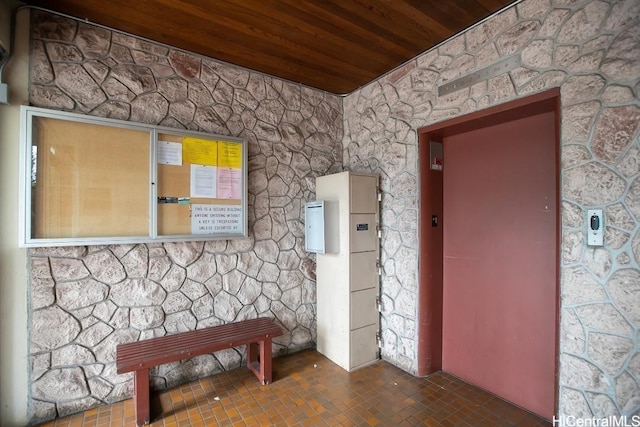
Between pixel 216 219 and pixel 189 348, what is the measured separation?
44.1 inches

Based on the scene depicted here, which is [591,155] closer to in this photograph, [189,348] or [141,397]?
[189,348]

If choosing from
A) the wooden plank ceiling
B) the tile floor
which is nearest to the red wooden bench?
the tile floor

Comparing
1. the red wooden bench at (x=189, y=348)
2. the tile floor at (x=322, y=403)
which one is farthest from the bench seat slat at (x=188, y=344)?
the tile floor at (x=322, y=403)

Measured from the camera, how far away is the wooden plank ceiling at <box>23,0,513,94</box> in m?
2.19

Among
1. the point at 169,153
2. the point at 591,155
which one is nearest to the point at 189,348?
the point at 169,153

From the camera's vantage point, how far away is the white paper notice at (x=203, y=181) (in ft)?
9.00

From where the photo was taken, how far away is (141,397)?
2.15m

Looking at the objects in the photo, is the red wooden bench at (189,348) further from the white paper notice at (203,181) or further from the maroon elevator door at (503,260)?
the maroon elevator door at (503,260)

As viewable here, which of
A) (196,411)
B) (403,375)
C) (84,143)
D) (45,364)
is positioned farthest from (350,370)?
(84,143)

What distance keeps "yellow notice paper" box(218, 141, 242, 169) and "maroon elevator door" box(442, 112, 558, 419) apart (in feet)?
6.78

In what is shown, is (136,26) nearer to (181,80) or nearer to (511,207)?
(181,80)

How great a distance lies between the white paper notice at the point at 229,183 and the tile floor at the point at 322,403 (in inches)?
68.2

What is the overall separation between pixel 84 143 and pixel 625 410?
3993 millimetres

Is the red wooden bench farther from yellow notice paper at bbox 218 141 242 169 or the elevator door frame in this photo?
yellow notice paper at bbox 218 141 242 169
